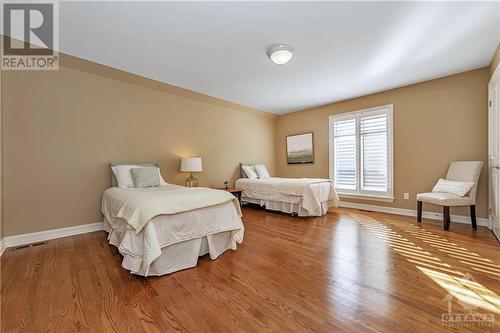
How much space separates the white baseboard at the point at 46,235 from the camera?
2.62 meters

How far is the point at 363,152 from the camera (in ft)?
15.0

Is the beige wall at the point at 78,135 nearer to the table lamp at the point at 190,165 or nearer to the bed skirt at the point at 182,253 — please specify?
the table lamp at the point at 190,165

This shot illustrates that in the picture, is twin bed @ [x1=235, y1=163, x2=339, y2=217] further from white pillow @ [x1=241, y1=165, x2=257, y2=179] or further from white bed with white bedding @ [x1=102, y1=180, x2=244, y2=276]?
white bed with white bedding @ [x1=102, y1=180, x2=244, y2=276]

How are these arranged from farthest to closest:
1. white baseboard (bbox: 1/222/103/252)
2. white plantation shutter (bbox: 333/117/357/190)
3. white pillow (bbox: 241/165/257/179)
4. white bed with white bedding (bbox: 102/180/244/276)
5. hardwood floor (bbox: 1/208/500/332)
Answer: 1. white pillow (bbox: 241/165/257/179)
2. white plantation shutter (bbox: 333/117/357/190)
3. white baseboard (bbox: 1/222/103/252)
4. white bed with white bedding (bbox: 102/180/244/276)
5. hardwood floor (bbox: 1/208/500/332)

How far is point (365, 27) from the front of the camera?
2318 mm

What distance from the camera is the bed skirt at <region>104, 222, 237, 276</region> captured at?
6.31ft

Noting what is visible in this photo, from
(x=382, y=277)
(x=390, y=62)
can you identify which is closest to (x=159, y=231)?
(x=382, y=277)

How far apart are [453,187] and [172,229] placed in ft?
13.3

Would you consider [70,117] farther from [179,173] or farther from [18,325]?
[18,325]

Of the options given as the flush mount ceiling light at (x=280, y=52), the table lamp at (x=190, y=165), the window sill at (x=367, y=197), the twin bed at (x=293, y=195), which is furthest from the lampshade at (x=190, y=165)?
the window sill at (x=367, y=197)

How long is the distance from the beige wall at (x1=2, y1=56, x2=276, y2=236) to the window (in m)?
3.32

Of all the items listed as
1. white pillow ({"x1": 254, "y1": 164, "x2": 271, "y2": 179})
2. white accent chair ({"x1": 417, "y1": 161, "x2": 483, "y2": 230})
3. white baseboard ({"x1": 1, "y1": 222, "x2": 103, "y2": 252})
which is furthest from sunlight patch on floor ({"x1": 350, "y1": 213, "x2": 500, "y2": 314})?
white baseboard ({"x1": 1, "y1": 222, "x2": 103, "y2": 252})

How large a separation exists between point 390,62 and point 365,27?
1106 millimetres

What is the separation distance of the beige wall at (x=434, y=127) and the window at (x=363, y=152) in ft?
0.51
